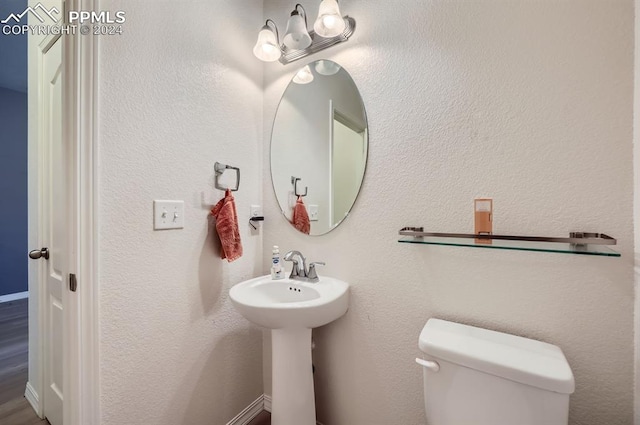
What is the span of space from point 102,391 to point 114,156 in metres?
0.82

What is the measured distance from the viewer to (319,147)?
1.34 meters

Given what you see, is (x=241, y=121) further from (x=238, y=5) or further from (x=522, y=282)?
(x=522, y=282)

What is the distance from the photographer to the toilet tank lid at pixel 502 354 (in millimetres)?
668

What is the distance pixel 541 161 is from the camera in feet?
2.78

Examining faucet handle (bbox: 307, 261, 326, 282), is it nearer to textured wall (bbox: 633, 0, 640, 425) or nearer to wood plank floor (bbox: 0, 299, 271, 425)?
wood plank floor (bbox: 0, 299, 271, 425)

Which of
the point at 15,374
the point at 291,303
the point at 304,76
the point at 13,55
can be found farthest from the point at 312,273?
the point at 13,55

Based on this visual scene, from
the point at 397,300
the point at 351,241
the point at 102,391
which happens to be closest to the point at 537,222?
the point at 397,300

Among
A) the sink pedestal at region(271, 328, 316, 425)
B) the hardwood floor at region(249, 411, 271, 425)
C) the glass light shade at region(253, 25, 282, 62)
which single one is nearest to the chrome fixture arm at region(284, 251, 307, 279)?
the sink pedestal at region(271, 328, 316, 425)

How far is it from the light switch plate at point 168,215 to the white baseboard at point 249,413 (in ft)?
3.42

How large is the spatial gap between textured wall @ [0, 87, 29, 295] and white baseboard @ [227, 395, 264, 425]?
3.77 m

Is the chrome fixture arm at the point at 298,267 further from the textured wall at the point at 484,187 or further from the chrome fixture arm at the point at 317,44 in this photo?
the chrome fixture arm at the point at 317,44

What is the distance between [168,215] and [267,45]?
3.08ft

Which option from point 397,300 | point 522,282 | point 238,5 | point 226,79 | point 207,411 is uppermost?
point 238,5

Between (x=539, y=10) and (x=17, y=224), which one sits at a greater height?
(x=539, y=10)
